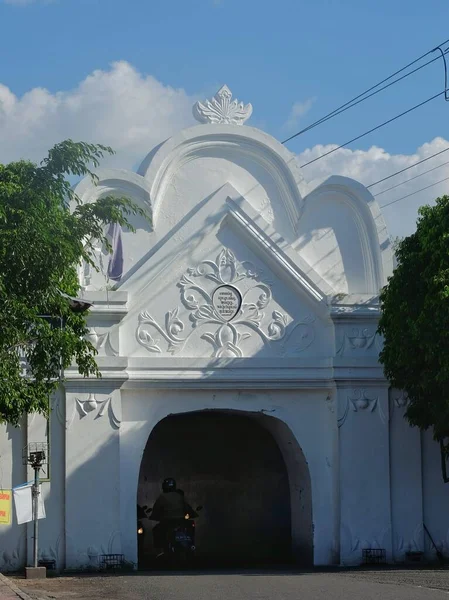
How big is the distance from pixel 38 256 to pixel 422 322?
829 centimetres

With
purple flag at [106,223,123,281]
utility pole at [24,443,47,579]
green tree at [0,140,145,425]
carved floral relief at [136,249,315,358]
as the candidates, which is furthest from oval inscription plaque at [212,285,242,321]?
green tree at [0,140,145,425]

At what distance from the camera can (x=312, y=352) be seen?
2491 cm

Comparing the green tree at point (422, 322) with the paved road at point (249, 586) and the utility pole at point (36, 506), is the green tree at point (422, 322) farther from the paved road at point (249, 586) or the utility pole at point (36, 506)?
the utility pole at point (36, 506)

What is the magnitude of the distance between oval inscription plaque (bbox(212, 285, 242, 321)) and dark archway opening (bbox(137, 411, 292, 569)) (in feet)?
17.0

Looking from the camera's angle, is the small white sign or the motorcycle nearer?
the small white sign

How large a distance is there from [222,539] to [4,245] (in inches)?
668

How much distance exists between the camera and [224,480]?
3103cm

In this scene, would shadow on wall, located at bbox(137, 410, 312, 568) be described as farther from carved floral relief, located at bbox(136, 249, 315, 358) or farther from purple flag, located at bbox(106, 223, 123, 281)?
purple flag, located at bbox(106, 223, 123, 281)

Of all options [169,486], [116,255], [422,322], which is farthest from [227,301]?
[169,486]

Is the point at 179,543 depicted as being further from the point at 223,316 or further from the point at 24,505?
the point at 24,505

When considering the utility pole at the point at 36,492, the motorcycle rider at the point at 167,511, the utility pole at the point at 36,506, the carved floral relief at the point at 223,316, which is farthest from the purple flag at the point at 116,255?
the motorcycle rider at the point at 167,511

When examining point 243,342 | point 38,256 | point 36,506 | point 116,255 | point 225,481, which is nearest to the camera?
point 38,256

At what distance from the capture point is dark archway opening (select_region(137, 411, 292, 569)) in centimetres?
2930

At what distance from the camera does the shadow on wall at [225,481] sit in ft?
95.8
